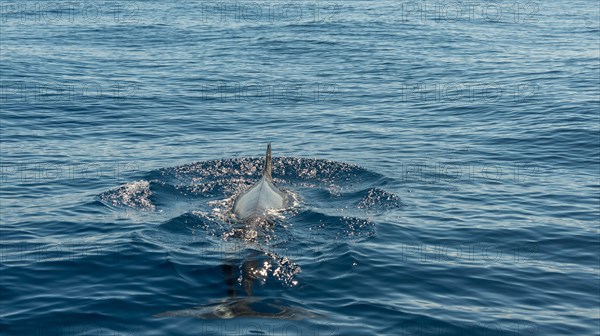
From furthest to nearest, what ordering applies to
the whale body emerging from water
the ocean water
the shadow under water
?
the whale body emerging from water < the shadow under water < the ocean water

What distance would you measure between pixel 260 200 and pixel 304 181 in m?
4.01

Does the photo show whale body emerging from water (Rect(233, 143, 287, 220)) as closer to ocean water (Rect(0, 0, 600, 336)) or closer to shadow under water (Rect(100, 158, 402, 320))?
shadow under water (Rect(100, 158, 402, 320))

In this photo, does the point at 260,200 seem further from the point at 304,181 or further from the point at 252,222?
the point at 304,181

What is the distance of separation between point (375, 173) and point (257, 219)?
6262 mm

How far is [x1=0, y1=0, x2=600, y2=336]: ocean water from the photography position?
1670 cm

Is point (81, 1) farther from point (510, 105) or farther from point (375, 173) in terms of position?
point (375, 173)

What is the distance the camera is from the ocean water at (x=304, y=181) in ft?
54.8

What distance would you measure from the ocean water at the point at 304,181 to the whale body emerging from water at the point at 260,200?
0.51 meters

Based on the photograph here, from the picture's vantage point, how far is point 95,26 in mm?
55938

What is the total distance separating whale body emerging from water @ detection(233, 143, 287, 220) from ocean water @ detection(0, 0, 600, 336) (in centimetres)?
51

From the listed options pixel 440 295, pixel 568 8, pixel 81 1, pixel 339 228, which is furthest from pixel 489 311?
pixel 81 1

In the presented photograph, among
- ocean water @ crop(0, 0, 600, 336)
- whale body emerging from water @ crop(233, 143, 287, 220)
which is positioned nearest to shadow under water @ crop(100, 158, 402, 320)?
ocean water @ crop(0, 0, 600, 336)

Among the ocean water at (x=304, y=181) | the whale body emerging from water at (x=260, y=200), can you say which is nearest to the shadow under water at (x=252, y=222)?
the ocean water at (x=304, y=181)

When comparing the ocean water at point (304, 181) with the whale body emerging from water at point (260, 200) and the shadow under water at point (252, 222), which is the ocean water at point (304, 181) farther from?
the whale body emerging from water at point (260, 200)
